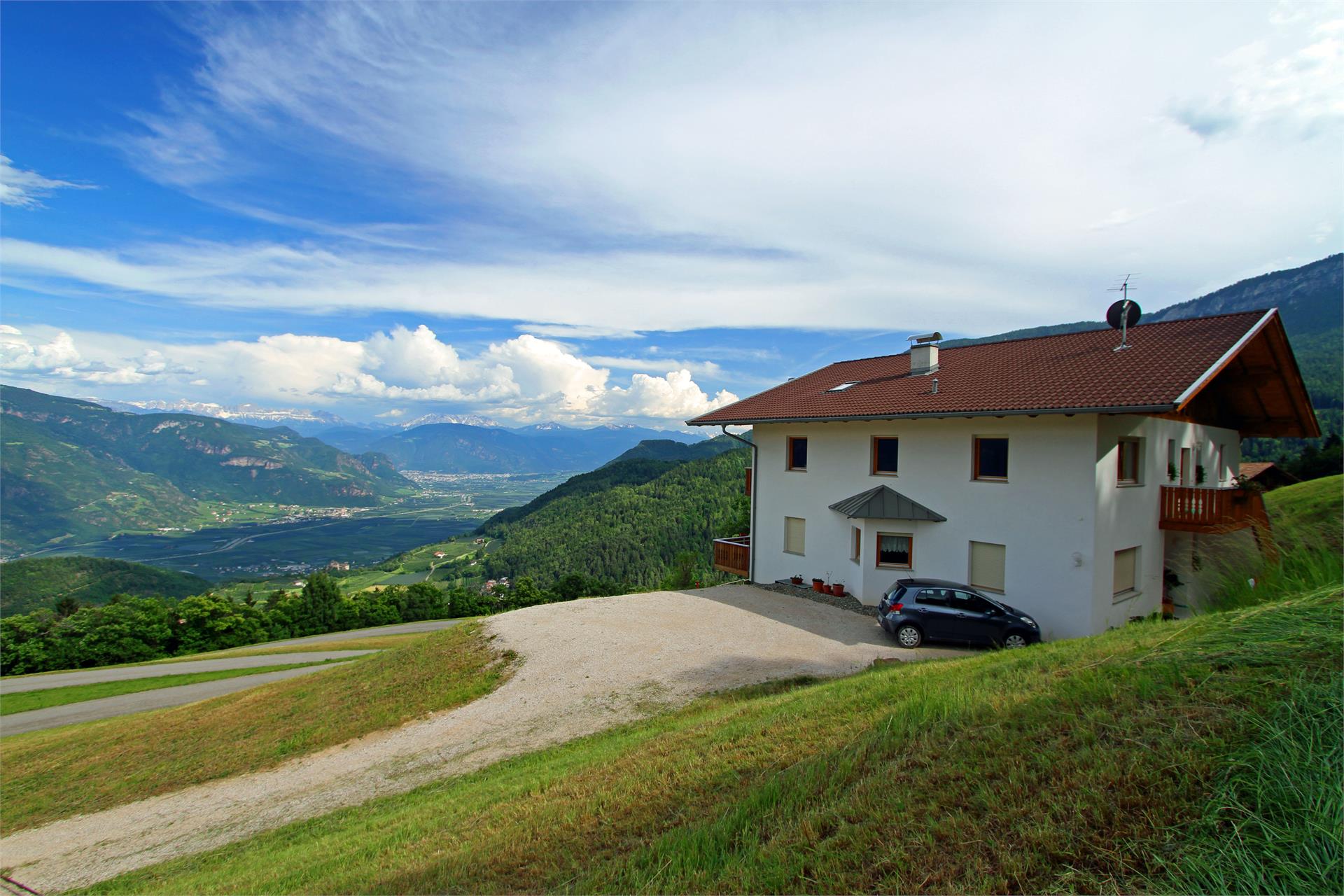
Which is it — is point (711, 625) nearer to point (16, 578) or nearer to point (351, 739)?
point (351, 739)

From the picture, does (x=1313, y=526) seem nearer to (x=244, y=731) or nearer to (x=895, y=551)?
(x=895, y=551)

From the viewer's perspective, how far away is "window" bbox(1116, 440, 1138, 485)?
587 inches

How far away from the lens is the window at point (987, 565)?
15914mm

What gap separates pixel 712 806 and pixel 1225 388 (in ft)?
72.9

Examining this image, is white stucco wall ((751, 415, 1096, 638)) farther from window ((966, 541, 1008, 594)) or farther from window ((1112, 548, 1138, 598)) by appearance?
window ((1112, 548, 1138, 598))

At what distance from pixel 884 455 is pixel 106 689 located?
37773 mm

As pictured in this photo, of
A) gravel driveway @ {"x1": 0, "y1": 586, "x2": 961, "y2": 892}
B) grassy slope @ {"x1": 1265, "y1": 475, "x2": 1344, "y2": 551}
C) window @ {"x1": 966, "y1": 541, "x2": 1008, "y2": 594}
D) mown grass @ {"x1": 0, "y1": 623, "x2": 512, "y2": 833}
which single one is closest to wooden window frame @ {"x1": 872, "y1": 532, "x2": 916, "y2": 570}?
window @ {"x1": 966, "y1": 541, "x2": 1008, "y2": 594}

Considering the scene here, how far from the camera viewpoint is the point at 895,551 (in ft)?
59.3

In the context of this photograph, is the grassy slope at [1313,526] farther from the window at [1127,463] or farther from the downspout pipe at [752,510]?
the downspout pipe at [752,510]

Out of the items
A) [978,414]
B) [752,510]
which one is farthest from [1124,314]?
[752,510]

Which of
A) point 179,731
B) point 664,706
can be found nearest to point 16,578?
point 179,731

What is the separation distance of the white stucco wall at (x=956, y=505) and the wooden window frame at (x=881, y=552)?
9 centimetres

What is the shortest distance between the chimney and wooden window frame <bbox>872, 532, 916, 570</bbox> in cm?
603

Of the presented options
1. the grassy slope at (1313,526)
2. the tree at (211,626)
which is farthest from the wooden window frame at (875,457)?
the tree at (211,626)
